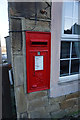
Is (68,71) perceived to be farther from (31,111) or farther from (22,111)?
(22,111)

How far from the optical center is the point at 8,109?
2.04m

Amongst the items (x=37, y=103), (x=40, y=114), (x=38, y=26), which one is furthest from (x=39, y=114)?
(x=38, y=26)

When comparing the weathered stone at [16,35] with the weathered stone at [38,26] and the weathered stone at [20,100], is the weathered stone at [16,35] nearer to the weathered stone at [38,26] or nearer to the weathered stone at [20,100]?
the weathered stone at [38,26]

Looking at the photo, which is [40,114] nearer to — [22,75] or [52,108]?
[52,108]

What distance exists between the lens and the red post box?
155cm

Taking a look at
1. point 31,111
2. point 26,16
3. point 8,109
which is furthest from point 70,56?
point 8,109

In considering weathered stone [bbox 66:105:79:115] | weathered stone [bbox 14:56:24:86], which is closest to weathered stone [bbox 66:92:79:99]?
weathered stone [bbox 66:105:79:115]

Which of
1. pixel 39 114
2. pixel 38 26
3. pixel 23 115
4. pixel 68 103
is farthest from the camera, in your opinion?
pixel 68 103

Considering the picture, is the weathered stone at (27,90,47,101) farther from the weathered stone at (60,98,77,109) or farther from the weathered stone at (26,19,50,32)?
the weathered stone at (26,19,50,32)

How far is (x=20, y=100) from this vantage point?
1.67m

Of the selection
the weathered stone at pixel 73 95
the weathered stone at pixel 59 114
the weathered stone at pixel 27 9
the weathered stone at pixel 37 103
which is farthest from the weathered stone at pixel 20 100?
the weathered stone at pixel 27 9

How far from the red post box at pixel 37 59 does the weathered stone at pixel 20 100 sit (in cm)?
16

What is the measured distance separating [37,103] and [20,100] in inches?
16.0

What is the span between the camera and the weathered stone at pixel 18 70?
1.55 meters
